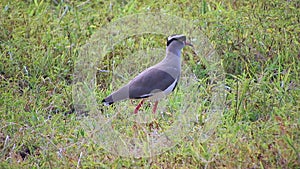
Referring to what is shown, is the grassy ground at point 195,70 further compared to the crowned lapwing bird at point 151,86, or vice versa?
the crowned lapwing bird at point 151,86

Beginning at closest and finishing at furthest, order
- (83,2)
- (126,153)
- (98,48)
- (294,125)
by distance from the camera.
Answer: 1. (294,125)
2. (126,153)
3. (98,48)
4. (83,2)

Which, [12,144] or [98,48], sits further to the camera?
[98,48]

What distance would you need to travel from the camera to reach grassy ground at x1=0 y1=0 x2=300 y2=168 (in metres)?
4.92

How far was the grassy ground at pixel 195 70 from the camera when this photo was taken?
492 centimetres

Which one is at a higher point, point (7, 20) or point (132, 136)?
point (7, 20)

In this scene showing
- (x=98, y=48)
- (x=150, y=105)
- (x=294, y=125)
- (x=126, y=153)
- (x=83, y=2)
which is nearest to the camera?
(x=294, y=125)

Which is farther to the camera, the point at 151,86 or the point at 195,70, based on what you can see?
the point at 195,70

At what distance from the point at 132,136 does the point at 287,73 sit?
1606 mm

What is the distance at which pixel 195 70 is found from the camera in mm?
6434

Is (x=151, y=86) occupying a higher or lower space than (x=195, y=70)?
higher

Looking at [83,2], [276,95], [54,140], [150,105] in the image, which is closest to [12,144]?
[54,140]

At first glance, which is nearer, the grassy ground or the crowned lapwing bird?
the grassy ground

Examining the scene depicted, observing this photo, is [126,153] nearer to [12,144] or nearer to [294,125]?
[12,144]

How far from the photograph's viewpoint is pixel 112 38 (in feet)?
23.1
